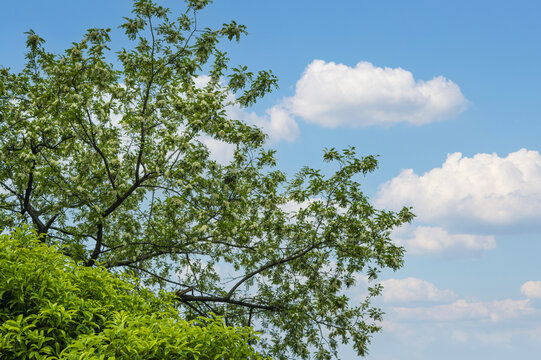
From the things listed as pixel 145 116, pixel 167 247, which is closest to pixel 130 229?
pixel 167 247

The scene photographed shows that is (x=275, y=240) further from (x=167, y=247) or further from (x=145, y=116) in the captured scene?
(x=145, y=116)

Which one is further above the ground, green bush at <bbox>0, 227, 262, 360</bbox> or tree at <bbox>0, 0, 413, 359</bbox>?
tree at <bbox>0, 0, 413, 359</bbox>

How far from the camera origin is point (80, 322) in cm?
619

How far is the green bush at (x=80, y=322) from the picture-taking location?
5134 millimetres

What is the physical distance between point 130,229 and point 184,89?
401 centimetres

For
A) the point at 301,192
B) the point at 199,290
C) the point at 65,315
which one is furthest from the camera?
the point at 199,290

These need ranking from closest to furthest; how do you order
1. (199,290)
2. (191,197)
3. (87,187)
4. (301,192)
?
(191,197) < (87,187) < (301,192) < (199,290)

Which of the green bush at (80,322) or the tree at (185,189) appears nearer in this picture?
the green bush at (80,322)

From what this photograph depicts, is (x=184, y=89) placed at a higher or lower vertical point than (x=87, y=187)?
higher

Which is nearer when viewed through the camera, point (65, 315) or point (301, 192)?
point (65, 315)

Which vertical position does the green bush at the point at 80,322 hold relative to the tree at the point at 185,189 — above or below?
below

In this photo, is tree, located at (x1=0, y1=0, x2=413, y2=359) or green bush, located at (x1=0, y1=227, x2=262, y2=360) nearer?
green bush, located at (x1=0, y1=227, x2=262, y2=360)

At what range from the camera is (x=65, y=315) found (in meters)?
5.66

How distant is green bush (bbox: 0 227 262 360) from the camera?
5.13 meters
